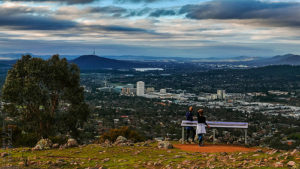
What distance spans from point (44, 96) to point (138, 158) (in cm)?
1094

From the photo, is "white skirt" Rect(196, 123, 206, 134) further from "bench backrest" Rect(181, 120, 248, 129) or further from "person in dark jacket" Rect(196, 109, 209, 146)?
"bench backrest" Rect(181, 120, 248, 129)

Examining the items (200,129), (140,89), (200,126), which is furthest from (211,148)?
(140,89)

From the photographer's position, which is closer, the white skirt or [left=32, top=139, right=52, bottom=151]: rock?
[left=32, top=139, right=52, bottom=151]: rock

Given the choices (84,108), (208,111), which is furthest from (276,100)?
(84,108)

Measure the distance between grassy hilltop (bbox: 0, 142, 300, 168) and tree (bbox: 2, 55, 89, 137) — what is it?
7190 mm

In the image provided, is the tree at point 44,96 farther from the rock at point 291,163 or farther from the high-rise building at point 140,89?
the high-rise building at point 140,89

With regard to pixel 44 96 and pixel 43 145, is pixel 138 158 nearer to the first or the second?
pixel 43 145

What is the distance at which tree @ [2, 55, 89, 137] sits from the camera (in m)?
21.7

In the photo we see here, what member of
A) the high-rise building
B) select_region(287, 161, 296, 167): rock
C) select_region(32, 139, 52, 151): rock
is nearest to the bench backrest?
select_region(287, 161, 296, 167): rock

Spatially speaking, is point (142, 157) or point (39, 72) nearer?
point (142, 157)

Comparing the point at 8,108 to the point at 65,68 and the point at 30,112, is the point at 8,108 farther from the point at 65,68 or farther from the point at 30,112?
the point at 65,68

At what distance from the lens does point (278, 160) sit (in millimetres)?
11109

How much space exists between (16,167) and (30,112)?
424 inches

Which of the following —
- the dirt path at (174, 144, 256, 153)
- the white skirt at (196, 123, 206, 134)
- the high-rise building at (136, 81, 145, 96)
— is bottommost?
the high-rise building at (136, 81, 145, 96)
